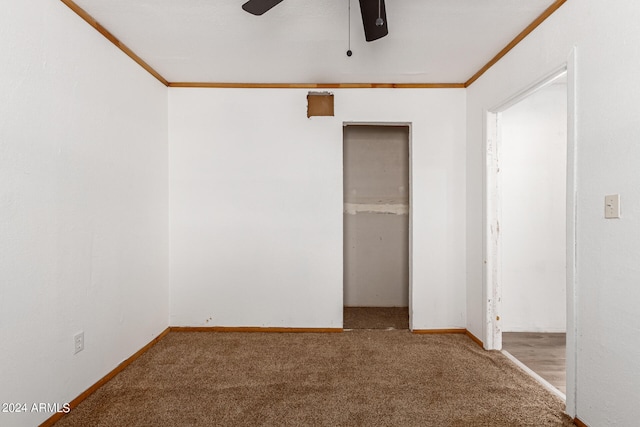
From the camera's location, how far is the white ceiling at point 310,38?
219 cm

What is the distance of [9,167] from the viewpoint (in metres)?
1.67

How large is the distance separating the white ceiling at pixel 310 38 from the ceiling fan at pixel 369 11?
273mm

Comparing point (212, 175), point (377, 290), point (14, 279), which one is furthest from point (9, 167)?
point (377, 290)

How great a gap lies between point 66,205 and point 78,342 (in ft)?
2.64

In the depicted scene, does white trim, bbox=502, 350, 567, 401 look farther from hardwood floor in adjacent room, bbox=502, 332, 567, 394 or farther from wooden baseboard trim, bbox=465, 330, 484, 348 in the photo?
wooden baseboard trim, bbox=465, 330, 484, 348

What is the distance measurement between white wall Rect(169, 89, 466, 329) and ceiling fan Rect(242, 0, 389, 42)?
1.56 meters

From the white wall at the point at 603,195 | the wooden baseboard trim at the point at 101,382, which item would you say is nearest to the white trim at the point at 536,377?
the white wall at the point at 603,195

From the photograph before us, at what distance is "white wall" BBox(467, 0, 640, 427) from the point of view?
1.61 meters

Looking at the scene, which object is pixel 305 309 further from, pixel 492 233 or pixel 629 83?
pixel 629 83

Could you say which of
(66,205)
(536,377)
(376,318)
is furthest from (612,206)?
(66,205)

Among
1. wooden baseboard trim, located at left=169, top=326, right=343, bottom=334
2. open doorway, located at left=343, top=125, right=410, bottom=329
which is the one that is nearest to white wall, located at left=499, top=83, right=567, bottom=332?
open doorway, located at left=343, top=125, right=410, bottom=329

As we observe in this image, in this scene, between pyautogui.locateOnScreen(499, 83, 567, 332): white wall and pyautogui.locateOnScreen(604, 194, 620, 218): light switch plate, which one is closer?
pyautogui.locateOnScreen(604, 194, 620, 218): light switch plate

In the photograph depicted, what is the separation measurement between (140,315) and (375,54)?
2756mm

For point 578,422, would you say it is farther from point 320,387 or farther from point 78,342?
point 78,342
